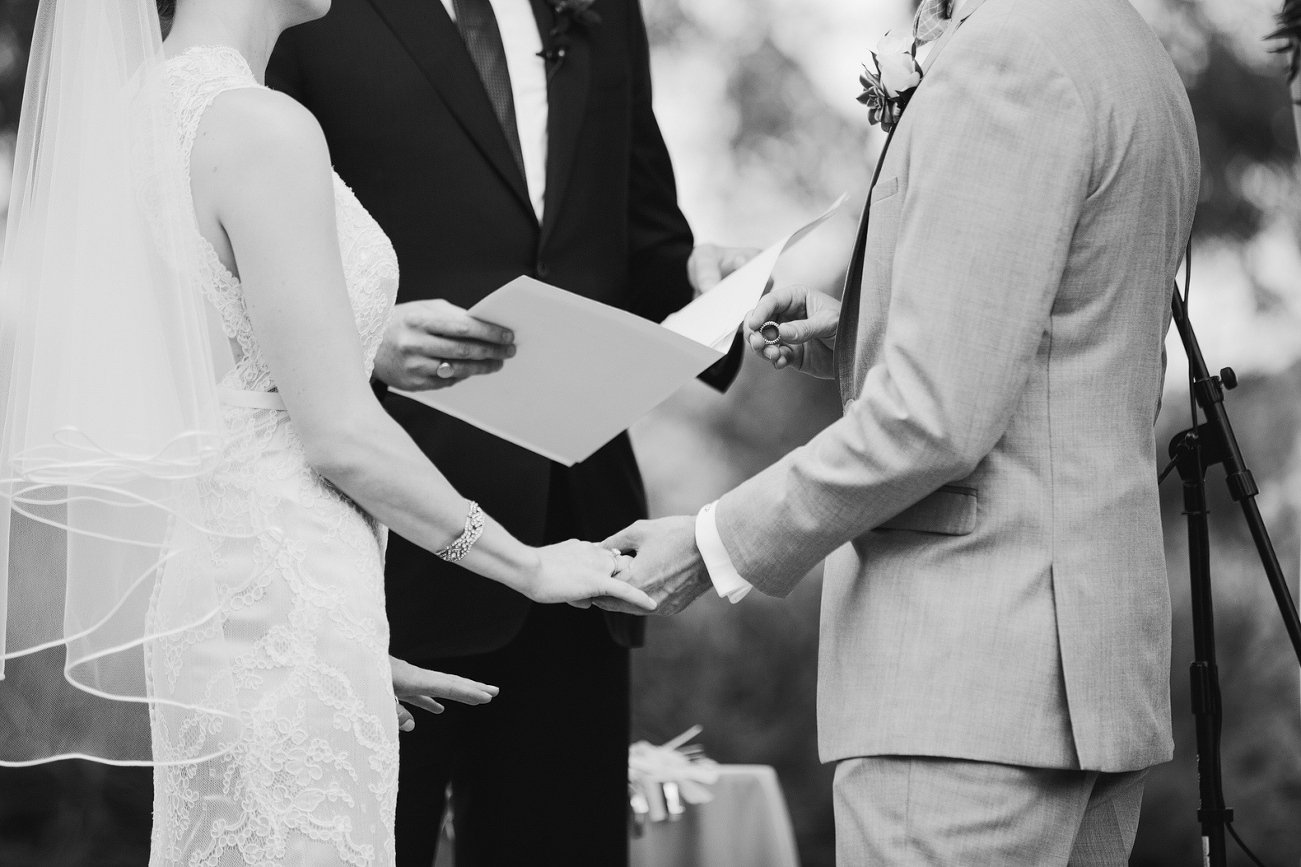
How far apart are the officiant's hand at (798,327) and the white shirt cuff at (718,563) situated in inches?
10.3

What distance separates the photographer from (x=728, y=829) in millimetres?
3305

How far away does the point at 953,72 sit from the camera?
1470 millimetres

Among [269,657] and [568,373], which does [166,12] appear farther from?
[269,657]

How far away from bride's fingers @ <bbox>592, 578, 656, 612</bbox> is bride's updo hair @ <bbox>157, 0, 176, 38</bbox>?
3.06 feet

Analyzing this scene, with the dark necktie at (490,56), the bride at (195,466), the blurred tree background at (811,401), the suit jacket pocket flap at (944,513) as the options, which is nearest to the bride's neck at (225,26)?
the bride at (195,466)

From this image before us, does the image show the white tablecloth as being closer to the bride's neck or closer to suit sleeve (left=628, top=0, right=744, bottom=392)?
suit sleeve (left=628, top=0, right=744, bottom=392)

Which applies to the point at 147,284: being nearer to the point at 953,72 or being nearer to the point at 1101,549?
the point at 953,72

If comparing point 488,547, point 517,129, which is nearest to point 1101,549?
point 488,547

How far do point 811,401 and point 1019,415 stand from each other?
326cm

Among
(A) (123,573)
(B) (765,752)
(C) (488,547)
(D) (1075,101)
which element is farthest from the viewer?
(B) (765,752)

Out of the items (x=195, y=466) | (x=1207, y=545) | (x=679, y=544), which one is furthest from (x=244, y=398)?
(x=1207, y=545)

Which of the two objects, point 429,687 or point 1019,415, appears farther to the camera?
point 429,687

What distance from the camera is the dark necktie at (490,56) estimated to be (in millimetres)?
2420

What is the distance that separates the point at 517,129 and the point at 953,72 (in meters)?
1.14
